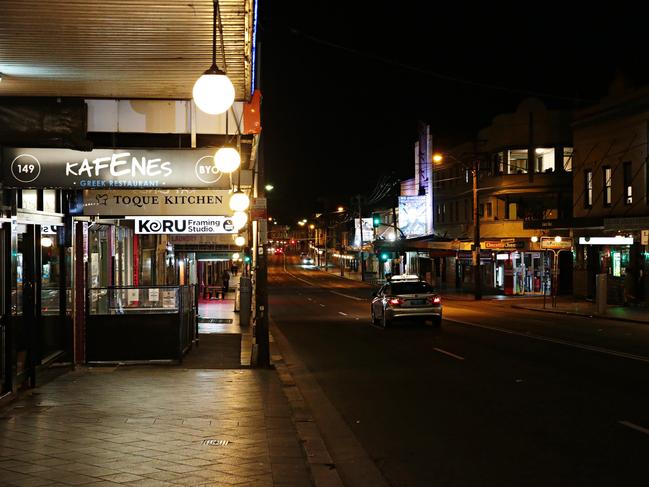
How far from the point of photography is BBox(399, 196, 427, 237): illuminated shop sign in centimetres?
6550

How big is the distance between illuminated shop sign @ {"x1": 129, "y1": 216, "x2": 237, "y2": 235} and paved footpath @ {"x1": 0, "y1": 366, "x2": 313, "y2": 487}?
8.43 meters

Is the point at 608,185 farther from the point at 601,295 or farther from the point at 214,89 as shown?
the point at 214,89

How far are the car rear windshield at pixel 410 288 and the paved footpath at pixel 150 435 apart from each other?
13100 millimetres

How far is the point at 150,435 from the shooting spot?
8.54 meters

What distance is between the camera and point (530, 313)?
3422cm

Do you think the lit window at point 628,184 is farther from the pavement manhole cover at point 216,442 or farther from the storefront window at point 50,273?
the pavement manhole cover at point 216,442

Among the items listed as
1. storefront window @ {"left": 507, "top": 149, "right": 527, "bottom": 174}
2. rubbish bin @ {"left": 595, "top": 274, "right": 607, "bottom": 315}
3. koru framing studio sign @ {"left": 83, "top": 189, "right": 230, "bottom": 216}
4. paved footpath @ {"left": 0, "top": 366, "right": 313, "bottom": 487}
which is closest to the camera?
paved footpath @ {"left": 0, "top": 366, "right": 313, "bottom": 487}

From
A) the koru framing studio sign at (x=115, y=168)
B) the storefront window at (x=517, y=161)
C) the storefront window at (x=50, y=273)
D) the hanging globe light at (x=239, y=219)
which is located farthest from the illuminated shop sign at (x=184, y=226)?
the storefront window at (x=517, y=161)

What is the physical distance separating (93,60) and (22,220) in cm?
254

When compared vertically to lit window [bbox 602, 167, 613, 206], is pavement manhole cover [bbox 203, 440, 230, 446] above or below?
below

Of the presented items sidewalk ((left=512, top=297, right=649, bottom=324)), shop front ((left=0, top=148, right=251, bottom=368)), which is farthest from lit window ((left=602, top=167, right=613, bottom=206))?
shop front ((left=0, top=148, right=251, bottom=368))

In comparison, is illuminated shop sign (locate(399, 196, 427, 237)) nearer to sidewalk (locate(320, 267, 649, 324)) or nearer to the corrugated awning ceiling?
sidewalk (locate(320, 267, 649, 324))

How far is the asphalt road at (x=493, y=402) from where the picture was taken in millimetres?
7707

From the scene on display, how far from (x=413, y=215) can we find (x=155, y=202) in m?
51.6
